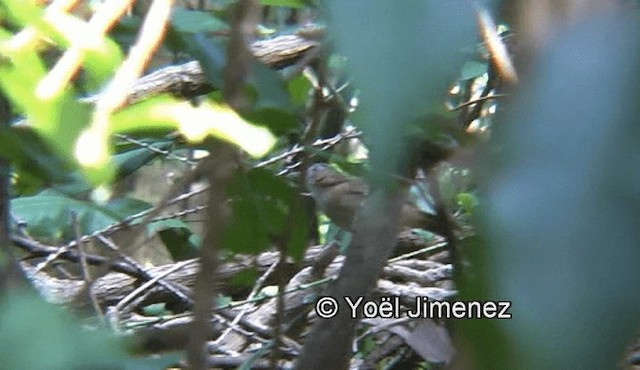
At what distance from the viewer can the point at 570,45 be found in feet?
0.80

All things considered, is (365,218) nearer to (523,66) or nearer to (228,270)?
(523,66)

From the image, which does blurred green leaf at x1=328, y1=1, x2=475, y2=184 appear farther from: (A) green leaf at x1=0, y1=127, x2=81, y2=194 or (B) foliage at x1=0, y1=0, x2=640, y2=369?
(A) green leaf at x1=0, y1=127, x2=81, y2=194

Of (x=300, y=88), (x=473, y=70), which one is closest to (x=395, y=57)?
(x=300, y=88)

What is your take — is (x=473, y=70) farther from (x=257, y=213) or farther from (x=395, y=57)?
(x=395, y=57)

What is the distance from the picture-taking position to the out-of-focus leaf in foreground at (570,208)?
21cm

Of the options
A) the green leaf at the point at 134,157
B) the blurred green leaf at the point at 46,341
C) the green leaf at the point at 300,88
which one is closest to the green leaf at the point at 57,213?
the green leaf at the point at 134,157

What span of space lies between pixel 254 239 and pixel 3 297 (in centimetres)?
23

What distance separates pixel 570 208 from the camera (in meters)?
0.22

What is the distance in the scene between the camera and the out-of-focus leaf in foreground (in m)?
0.21

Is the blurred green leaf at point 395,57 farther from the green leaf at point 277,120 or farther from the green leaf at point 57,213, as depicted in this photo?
the green leaf at point 57,213

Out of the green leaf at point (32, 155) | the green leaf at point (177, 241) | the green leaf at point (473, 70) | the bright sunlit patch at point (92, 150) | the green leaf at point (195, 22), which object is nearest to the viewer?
the bright sunlit patch at point (92, 150)

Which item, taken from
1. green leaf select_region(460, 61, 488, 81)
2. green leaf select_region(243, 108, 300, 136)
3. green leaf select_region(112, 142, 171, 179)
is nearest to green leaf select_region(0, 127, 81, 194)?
green leaf select_region(243, 108, 300, 136)

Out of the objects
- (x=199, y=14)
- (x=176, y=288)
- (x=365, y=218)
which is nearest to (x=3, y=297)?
(x=365, y=218)

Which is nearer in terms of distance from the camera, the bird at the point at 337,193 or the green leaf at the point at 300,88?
the bird at the point at 337,193
